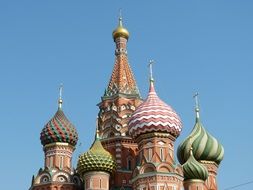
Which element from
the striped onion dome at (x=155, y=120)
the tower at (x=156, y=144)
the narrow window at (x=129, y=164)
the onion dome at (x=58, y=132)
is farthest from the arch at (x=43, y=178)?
the striped onion dome at (x=155, y=120)

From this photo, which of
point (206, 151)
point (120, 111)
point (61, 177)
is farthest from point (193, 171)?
point (61, 177)

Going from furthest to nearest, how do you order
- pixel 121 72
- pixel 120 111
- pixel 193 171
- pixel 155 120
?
pixel 121 72 → pixel 120 111 → pixel 193 171 → pixel 155 120

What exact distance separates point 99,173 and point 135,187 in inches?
83.8

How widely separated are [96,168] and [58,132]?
12.4ft

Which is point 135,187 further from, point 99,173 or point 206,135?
point 206,135

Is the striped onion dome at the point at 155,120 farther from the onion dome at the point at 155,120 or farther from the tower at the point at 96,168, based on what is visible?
the tower at the point at 96,168

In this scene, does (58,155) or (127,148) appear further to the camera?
(127,148)

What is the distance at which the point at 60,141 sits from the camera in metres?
33.7

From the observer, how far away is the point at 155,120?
30.8 meters

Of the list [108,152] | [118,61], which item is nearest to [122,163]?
[108,152]

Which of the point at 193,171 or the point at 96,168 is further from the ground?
the point at 193,171

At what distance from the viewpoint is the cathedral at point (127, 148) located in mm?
30438

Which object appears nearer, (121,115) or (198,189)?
(198,189)

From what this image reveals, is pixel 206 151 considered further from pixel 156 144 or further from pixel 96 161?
pixel 96 161
